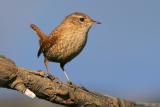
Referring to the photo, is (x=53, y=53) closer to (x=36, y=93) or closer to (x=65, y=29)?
(x=65, y=29)

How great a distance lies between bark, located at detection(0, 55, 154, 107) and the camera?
211 inches

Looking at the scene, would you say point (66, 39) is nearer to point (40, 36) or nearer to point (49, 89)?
point (40, 36)

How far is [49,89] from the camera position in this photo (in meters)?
5.76

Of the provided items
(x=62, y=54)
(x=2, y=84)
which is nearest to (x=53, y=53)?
(x=62, y=54)

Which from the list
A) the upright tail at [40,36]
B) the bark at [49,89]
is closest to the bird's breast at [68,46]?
the upright tail at [40,36]

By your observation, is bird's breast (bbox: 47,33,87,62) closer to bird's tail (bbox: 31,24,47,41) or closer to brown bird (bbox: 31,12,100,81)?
brown bird (bbox: 31,12,100,81)

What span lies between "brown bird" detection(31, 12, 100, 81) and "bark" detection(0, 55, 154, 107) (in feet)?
4.57

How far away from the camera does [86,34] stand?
25.8ft

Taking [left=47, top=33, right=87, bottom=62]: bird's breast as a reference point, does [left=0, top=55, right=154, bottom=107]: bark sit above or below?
below

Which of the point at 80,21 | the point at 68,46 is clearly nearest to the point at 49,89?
the point at 68,46

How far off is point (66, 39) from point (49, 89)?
2054 mm

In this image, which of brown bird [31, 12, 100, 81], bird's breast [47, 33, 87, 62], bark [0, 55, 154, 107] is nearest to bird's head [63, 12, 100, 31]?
brown bird [31, 12, 100, 81]

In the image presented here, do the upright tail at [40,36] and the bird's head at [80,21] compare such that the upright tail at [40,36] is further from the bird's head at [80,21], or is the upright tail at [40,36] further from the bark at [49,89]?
the bark at [49,89]

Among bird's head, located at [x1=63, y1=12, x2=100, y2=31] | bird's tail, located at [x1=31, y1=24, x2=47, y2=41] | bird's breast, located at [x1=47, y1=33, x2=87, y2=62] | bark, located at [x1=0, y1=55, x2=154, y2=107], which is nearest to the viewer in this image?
bark, located at [x1=0, y1=55, x2=154, y2=107]
